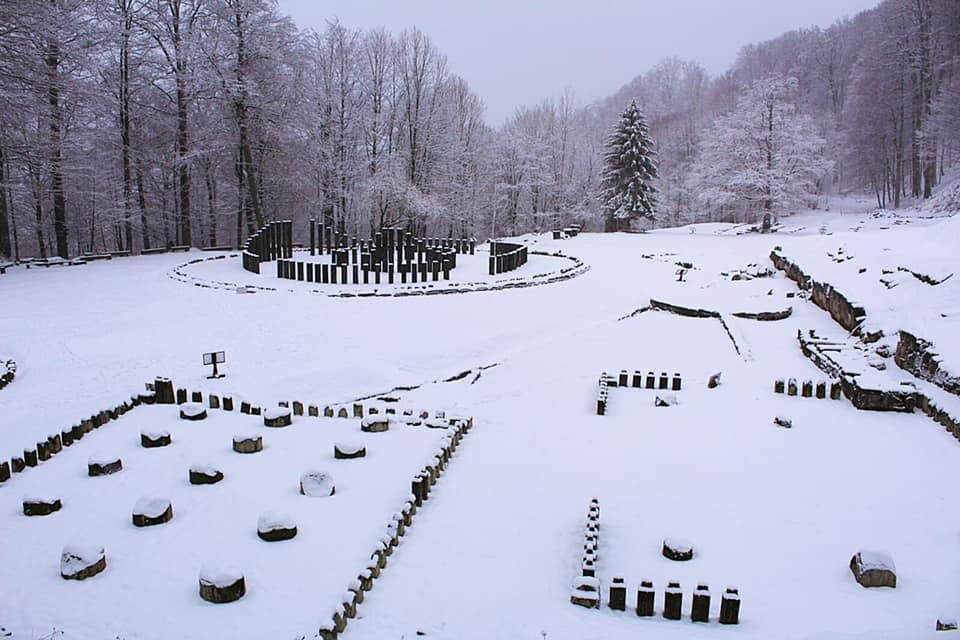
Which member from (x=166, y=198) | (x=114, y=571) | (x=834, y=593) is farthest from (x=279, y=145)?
(x=834, y=593)

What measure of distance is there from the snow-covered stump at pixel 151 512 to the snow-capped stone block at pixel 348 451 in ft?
5.03

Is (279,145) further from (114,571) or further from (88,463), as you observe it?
(114,571)

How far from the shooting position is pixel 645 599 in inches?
144

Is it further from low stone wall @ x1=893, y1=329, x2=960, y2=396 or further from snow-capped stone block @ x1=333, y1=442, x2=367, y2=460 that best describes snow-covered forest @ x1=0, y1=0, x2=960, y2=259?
low stone wall @ x1=893, y1=329, x2=960, y2=396

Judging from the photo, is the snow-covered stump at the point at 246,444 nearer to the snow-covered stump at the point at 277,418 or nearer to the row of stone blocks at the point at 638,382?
the snow-covered stump at the point at 277,418

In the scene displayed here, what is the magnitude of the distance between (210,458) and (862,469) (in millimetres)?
5829

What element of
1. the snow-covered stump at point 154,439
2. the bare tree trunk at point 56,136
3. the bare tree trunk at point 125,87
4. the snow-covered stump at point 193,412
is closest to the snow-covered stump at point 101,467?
the snow-covered stump at point 154,439

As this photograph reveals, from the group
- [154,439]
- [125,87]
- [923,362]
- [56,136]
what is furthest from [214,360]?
[125,87]

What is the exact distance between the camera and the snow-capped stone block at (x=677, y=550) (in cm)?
425

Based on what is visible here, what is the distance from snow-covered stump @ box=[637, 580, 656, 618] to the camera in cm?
366

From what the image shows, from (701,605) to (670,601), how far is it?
0.55ft

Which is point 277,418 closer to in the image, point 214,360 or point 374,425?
point 374,425

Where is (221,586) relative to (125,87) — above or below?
below

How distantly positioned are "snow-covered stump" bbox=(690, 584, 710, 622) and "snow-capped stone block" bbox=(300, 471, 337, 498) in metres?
2.83
